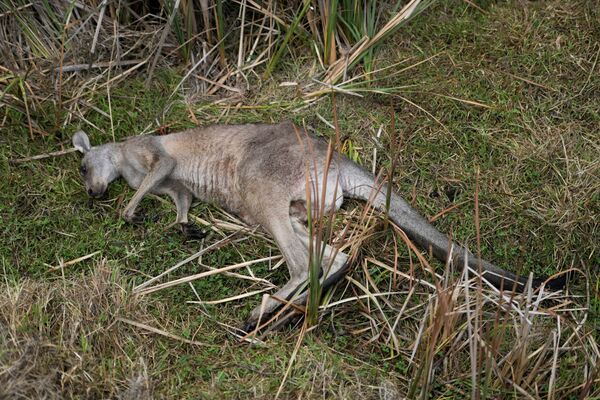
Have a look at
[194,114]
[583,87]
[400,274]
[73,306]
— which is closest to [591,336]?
[400,274]

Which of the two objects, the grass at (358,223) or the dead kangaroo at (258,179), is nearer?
the grass at (358,223)

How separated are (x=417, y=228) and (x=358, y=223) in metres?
0.38

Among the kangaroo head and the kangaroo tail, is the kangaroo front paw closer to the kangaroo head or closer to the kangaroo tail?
the kangaroo head

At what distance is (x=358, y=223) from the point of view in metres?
4.40

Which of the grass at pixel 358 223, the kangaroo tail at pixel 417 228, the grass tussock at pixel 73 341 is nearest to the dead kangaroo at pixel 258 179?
the kangaroo tail at pixel 417 228

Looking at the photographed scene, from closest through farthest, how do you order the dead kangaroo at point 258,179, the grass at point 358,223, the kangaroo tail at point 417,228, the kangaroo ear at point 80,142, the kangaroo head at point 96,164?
the grass at point 358,223, the kangaroo tail at point 417,228, the dead kangaroo at point 258,179, the kangaroo head at point 96,164, the kangaroo ear at point 80,142

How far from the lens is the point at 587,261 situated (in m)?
4.14

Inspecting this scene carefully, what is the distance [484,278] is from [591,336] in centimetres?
57

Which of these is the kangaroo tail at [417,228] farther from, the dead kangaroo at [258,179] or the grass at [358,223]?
the grass at [358,223]

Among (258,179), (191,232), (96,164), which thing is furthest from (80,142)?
(258,179)

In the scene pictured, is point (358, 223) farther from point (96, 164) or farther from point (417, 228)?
point (96, 164)

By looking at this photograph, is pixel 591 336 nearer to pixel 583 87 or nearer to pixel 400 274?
pixel 400 274

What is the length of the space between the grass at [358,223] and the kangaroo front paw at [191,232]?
63 mm

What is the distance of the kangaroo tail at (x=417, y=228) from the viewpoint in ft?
12.7
